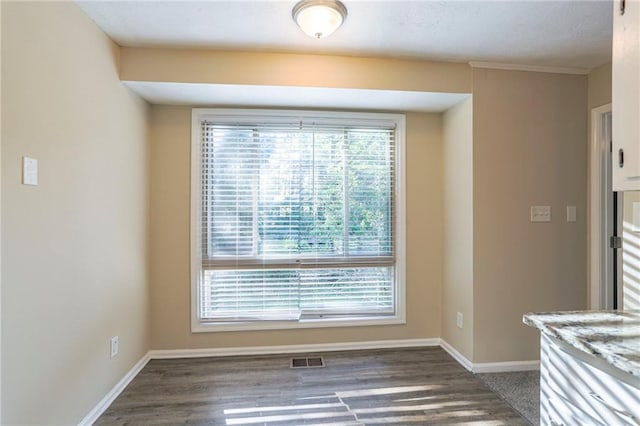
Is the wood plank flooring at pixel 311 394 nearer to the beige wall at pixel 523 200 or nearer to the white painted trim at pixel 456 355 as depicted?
the white painted trim at pixel 456 355

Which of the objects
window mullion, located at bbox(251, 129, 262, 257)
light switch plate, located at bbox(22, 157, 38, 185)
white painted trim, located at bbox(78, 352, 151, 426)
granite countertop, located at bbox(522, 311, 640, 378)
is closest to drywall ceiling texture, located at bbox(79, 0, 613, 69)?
window mullion, located at bbox(251, 129, 262, 257)

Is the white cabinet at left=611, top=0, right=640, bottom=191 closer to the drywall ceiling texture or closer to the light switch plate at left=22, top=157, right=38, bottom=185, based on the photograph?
the drywall ceiling texture

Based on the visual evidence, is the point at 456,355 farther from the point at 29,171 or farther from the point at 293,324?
the point at 29,171

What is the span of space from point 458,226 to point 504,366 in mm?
1160

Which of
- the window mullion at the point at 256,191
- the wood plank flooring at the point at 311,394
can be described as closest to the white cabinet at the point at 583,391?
the wood plank flooring at the point at 311,394

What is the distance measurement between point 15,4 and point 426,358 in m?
3.42

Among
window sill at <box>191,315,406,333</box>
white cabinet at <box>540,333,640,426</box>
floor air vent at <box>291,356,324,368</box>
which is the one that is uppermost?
white cabinet at <box>540,333,640,426</box>

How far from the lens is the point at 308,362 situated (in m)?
2.87

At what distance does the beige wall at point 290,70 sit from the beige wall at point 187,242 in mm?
545

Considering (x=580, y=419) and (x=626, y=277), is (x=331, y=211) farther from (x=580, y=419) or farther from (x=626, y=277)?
(x=580, y=419)

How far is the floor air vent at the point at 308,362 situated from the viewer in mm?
2811

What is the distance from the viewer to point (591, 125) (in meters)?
2.77

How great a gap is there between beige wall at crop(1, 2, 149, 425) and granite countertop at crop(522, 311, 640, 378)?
2139mm

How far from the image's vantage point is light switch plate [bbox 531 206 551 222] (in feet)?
9.05
